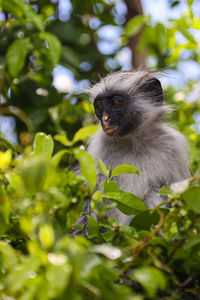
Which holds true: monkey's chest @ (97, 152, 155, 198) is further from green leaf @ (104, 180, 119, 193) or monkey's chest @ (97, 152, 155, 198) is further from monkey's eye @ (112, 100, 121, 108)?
green leaf @ (104, 180, 119, 193)

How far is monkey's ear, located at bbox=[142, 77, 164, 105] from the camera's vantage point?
482cm

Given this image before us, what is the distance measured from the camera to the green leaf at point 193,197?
1975 mm

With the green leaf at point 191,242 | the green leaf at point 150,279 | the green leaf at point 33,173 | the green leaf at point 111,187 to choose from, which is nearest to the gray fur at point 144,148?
the green leaf at point 111,187

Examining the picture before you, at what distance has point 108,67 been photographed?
22.5 feet

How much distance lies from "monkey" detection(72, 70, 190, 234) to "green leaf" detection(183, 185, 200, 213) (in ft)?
6.21

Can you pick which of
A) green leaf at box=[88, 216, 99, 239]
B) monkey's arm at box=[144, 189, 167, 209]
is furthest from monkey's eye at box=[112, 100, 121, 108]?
green leaf at box=[88, 216, 99, 239]

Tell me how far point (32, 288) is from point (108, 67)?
5684 mm

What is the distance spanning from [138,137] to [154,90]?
2.23ft

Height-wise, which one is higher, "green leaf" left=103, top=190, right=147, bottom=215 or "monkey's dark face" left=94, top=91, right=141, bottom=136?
"green leaf" left=103, top=190, right=147, bottom=215

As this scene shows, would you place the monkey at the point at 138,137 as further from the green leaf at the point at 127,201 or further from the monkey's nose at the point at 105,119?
the green leaf at the point at 127,201

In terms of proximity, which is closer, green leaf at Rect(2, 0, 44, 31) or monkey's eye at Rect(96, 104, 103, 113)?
green leaf at Rect(2, 0, 44, 31)

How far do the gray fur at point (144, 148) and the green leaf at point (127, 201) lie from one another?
4.91ft

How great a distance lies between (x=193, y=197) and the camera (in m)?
2.00

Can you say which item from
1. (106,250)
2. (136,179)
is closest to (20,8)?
(136,179)
